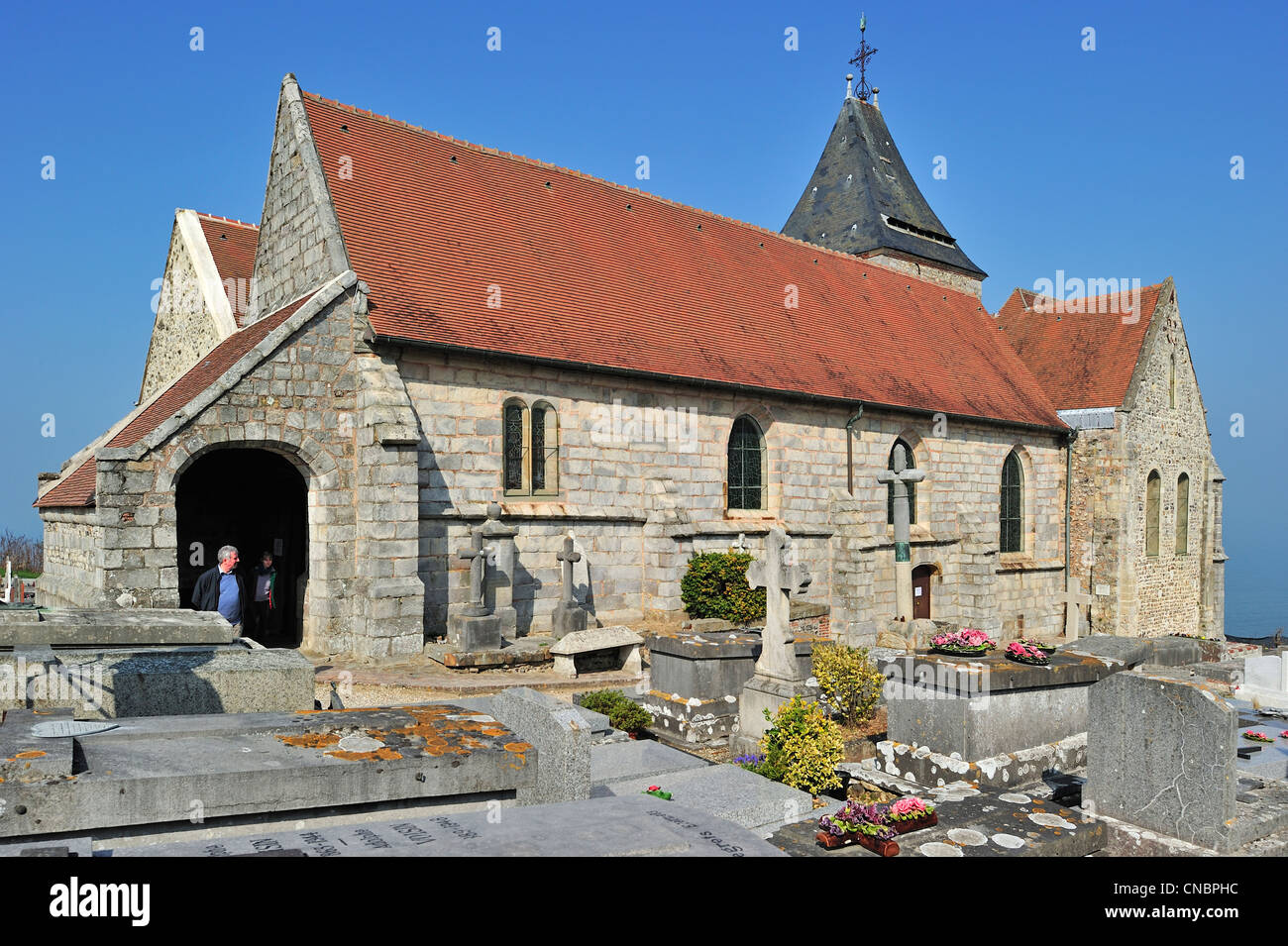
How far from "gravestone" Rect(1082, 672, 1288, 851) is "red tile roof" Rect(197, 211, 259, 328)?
16.7 meters

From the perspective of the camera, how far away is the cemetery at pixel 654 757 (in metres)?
3.54

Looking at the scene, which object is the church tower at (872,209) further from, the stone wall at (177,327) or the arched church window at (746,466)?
the stone wall at (177,327)

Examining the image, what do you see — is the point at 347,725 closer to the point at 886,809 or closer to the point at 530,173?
the point at 886,809

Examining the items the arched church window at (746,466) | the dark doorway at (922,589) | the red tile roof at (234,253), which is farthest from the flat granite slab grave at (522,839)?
the dark doorway at (922,589)

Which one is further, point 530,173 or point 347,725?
point 530,173

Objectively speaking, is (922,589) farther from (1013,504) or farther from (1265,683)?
(1265,683)

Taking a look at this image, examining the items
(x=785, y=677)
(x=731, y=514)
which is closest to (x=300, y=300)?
(x=731, y=514)

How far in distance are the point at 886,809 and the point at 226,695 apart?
4.29m

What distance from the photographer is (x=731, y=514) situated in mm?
17516

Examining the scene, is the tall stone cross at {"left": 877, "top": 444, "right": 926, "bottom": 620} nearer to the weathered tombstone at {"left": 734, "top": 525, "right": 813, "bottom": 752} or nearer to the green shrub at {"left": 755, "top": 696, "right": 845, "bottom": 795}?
the weathered tombstone at {"left": 734, "top": 525, "right": 813, "bottom": 752}

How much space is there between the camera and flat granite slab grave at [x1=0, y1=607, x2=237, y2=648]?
6.17 meters

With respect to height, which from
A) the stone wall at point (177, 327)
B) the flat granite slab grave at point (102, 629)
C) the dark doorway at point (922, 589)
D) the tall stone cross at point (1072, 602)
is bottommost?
the tall stone cross at point (1072, 602)

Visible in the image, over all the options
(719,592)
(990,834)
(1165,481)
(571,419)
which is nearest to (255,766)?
(990,834)

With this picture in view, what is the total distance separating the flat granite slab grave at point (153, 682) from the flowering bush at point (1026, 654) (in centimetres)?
591
